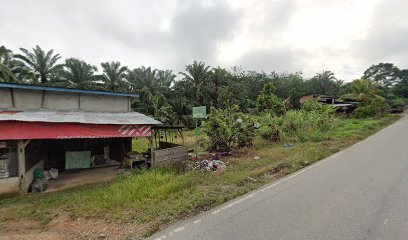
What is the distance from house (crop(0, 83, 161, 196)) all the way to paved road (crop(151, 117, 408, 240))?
5.21 meters

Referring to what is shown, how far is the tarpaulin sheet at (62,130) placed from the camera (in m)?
6.71

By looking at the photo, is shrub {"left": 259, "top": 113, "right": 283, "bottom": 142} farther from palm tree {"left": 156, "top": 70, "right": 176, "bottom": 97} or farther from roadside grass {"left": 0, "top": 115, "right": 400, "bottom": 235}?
palm tree {"left": 156, "top": 70, "right": 176, "bottom": 97}

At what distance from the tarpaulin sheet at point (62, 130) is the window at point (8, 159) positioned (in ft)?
1.80

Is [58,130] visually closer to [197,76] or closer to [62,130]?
[62,130]

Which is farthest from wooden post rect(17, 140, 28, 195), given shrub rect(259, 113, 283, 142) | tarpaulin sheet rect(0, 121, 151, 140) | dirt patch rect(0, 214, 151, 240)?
shrub rect(259, 113, 283, 142)

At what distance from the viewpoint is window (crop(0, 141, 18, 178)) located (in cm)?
685

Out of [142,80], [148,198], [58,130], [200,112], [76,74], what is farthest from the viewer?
[142,80]

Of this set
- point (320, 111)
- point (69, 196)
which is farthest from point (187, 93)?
point (69, 196)

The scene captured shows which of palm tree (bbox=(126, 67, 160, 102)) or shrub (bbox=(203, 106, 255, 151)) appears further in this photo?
palm tree (bbox=(126, 67, 160, 102))

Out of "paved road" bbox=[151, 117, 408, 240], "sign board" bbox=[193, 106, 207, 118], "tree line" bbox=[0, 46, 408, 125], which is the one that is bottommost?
"paved road" bbox=[151, 117, 408, 240]

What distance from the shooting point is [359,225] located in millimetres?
4023

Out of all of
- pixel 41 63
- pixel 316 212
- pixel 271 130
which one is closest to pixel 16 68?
pixel 41 63

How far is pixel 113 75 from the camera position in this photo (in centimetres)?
2906

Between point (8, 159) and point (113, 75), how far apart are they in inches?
932
